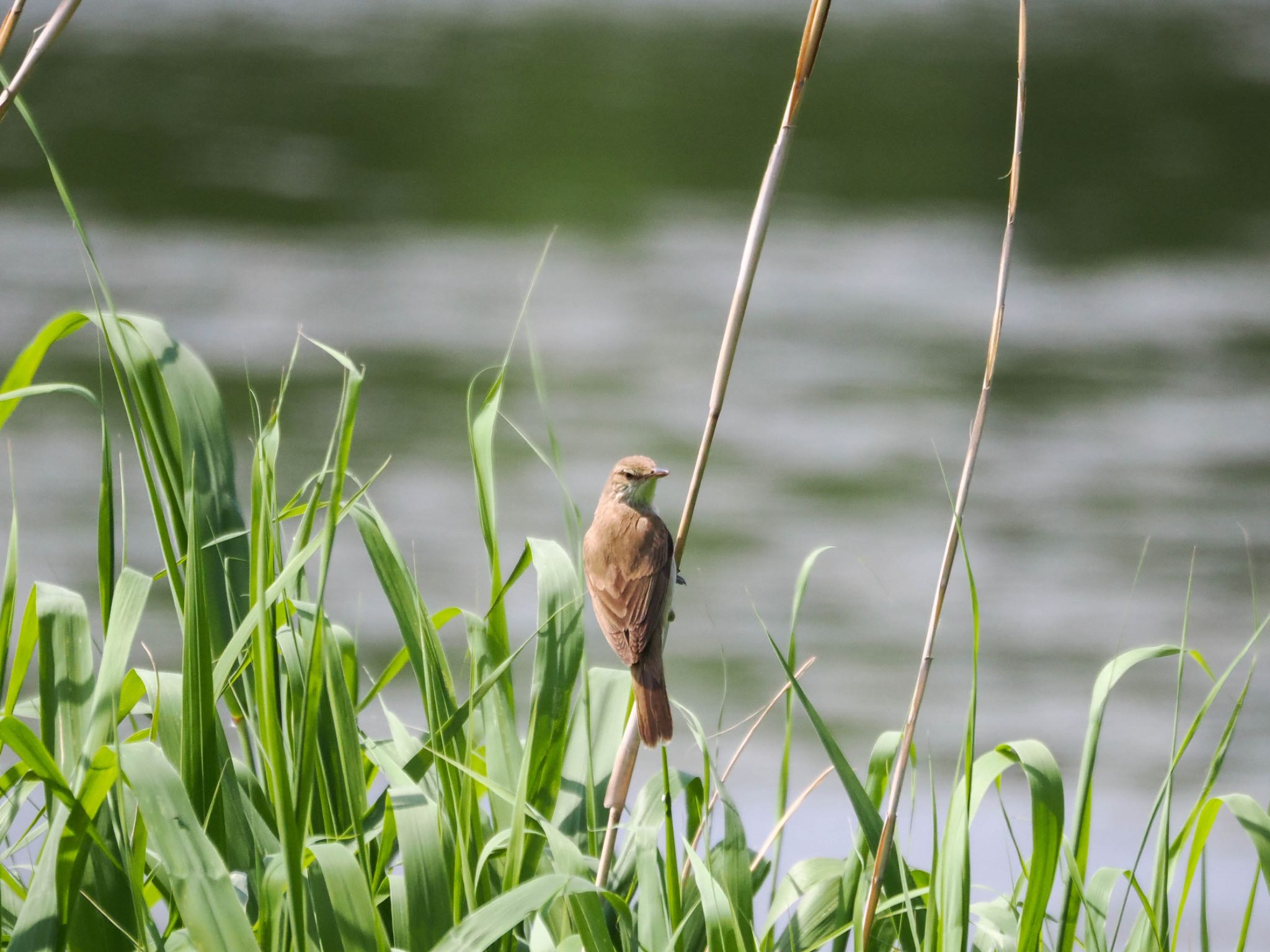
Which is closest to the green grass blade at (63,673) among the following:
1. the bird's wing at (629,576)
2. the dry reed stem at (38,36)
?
the dry reed stem at (38,36)

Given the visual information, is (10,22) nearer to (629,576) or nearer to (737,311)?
(737,311)

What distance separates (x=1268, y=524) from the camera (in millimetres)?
6105

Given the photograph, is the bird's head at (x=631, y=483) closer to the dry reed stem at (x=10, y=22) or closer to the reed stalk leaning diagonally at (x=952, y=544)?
the reed stalk leaning diagonally at (x=952, y=544)

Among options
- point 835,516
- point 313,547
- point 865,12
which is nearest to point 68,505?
point 835,516

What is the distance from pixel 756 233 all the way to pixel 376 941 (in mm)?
996

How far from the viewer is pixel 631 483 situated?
9.25 feet

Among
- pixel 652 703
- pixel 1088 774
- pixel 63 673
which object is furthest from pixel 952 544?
pixel 63 673

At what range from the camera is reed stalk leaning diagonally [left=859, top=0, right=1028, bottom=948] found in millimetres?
1619

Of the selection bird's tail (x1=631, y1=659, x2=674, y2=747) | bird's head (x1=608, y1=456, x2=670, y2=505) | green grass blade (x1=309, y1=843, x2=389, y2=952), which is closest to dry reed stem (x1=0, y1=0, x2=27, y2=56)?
green grass blade (x1=309, y1=843, x2=389, y2=952)

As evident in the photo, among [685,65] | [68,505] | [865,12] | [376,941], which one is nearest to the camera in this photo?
[376,941]

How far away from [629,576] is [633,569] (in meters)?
0.02

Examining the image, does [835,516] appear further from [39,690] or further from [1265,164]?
[1265,164]

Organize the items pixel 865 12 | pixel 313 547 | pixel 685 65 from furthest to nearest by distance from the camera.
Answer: pixel 865 12 < pixel 685 65 < pixel 313 547

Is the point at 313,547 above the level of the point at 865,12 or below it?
below
